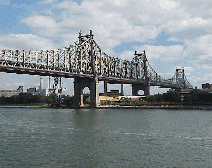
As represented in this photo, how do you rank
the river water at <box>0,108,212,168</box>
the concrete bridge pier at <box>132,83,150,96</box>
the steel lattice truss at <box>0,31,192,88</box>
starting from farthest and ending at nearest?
the concrete bridge pier at <box>132,83,150,96</box>, the steel lattice truss at <box>0,31,192,88</box>, the river water at <box>0,108,212,168</box>

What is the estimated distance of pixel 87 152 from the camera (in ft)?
76.1

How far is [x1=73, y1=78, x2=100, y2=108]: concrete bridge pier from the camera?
98.9 metres

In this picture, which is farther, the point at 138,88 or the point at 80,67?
the point at 138,88

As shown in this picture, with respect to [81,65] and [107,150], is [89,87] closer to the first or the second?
[81,65]

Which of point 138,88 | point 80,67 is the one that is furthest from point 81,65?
point 138,88

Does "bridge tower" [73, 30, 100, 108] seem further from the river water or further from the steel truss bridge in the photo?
the river water

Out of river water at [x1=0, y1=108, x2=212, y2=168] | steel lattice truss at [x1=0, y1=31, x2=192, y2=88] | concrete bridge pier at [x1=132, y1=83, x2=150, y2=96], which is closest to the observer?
river water at [x1=0, y1=108, x2=212, y2=168]

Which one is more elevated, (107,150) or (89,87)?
(89,87)

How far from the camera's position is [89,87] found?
10150cm

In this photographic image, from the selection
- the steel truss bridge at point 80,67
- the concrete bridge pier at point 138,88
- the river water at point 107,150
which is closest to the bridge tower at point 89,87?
the steel truss bridge at point 80,67

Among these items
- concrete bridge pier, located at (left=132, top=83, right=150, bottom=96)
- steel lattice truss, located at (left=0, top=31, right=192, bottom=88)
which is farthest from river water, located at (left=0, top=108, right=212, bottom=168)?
concrete bridge pier, located at (left=132, top=83, right=150, bottom=96)

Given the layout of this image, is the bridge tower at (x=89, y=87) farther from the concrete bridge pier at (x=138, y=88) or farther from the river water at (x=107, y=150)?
the river water at (x=107, y=150)

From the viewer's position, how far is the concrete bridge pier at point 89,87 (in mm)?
98875

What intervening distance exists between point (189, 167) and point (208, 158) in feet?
9.52
